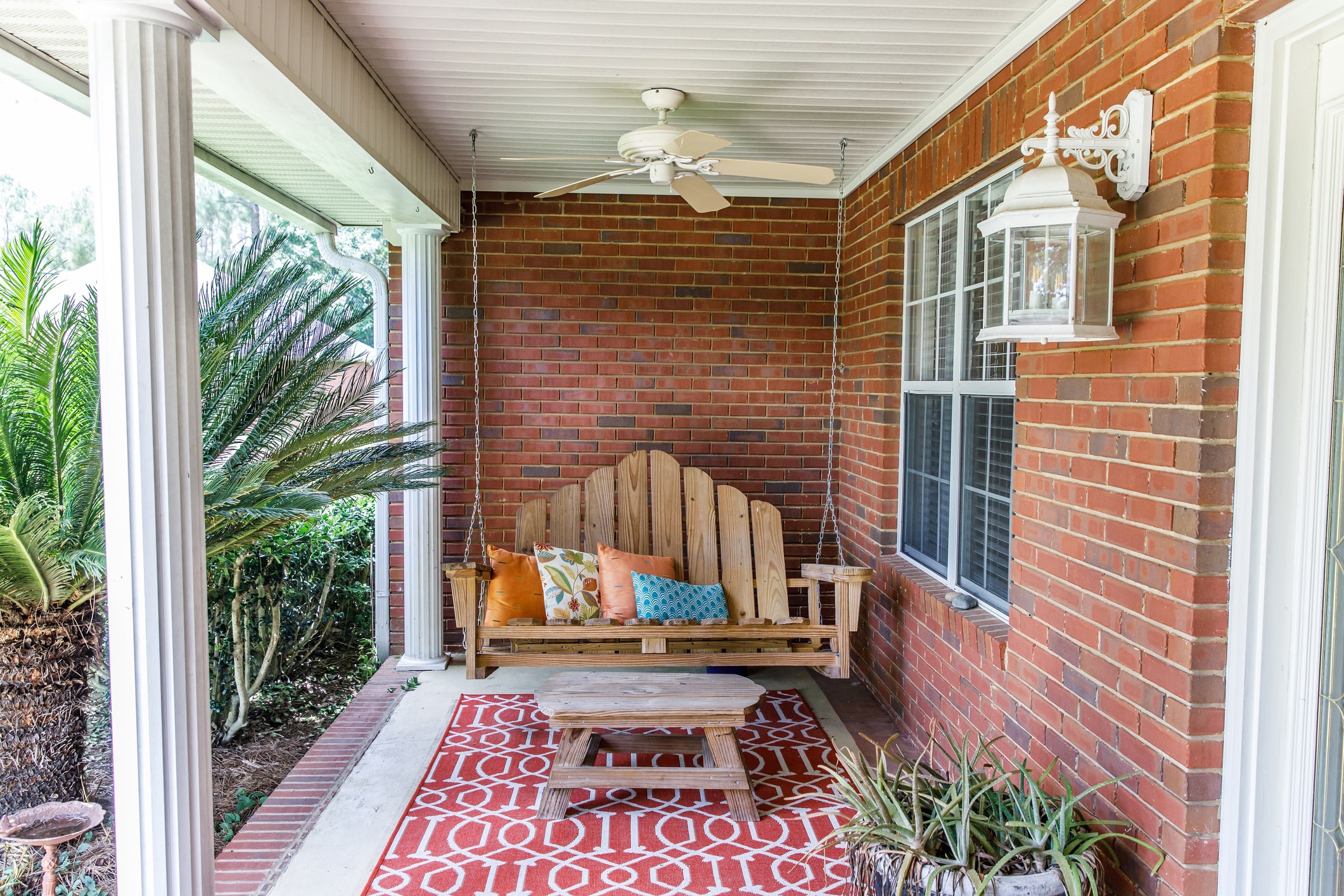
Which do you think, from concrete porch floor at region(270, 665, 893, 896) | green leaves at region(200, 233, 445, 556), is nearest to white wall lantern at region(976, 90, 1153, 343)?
green leaves at region(200, 233, 445, 556)

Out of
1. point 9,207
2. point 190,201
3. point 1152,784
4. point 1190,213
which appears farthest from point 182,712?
point 9,207

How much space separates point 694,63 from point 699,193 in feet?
1.81

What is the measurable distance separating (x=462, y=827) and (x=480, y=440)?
2472 mm

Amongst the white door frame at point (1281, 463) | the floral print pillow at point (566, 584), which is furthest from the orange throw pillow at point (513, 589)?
the white door frame at point (1281, 463)

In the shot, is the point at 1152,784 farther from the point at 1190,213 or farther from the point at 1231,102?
the point at 1231,102

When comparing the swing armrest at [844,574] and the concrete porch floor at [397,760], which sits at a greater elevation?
the swing armrest at [844,574]

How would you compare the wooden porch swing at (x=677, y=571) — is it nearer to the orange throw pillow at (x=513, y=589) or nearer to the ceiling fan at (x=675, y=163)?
the orange throw pillow at (x=513, y=589)

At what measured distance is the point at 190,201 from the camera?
198cm

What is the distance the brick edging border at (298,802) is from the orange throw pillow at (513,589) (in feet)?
2.37

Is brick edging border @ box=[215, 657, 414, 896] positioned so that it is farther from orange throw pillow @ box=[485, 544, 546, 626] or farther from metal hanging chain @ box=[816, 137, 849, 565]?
metal hanging chain @ box=[816, 137, 849, 565]

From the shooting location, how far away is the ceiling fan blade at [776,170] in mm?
3125

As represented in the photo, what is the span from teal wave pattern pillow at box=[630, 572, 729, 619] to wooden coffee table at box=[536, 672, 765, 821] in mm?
766

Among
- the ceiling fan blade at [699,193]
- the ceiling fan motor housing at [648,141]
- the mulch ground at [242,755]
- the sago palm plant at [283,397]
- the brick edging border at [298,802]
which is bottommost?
the mulch ground at [242,755]

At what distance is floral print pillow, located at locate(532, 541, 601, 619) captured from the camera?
417cm
